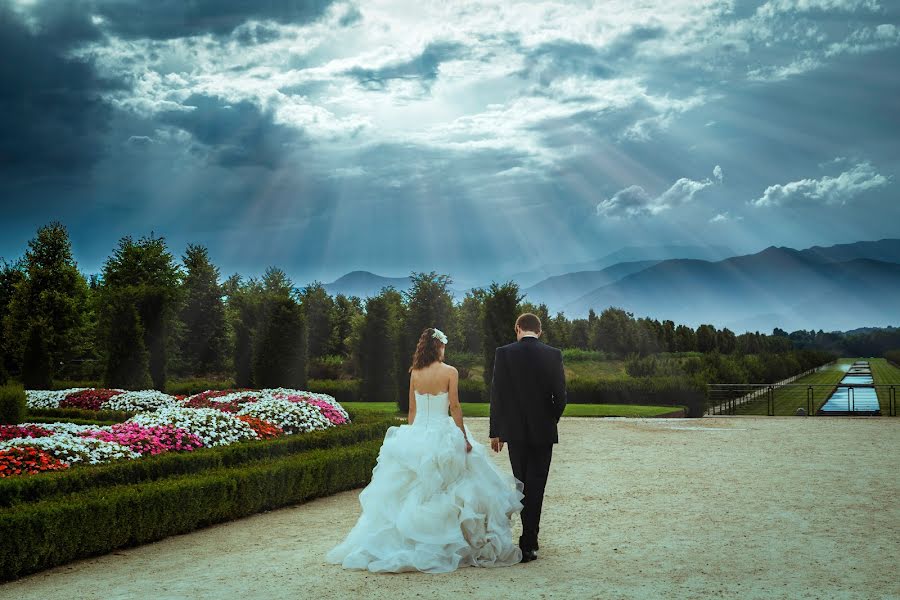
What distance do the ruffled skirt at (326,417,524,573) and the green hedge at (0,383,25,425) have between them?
35.8 feet

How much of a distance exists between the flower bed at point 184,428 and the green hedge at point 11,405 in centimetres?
248

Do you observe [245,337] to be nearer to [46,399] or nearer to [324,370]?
[324,370]

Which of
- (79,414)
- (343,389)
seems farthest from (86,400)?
(343,389)

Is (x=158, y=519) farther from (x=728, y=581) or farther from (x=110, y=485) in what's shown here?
(x=728, y=581)

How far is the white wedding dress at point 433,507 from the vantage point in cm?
685

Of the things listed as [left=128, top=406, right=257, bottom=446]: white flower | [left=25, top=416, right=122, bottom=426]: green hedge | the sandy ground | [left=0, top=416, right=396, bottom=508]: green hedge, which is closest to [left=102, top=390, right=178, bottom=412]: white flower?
[left=25, top=416, right=122, bottom=426]: green hedge

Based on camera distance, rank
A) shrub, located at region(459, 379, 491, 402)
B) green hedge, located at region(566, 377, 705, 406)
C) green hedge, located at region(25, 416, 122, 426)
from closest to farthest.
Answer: green hedge, located at region(25, 416, 122, 426) → green hedge, located at region(566, 377, 705, 406) → shrub, located at region(459, 379, 491, 402)

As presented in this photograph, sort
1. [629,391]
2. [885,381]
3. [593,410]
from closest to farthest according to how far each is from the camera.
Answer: [593,410] < [629,391] < [885,381]

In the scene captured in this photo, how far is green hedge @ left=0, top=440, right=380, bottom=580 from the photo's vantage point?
24.5ft

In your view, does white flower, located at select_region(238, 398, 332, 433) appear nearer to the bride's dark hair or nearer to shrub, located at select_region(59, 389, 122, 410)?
the bride's dark hair

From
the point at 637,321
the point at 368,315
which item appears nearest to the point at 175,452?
the point at 368,315

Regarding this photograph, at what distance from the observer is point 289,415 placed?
13.9 meters

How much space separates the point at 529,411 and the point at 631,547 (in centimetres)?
189

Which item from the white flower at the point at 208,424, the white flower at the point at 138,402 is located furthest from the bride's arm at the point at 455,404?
the white flower at the point at 138,402
